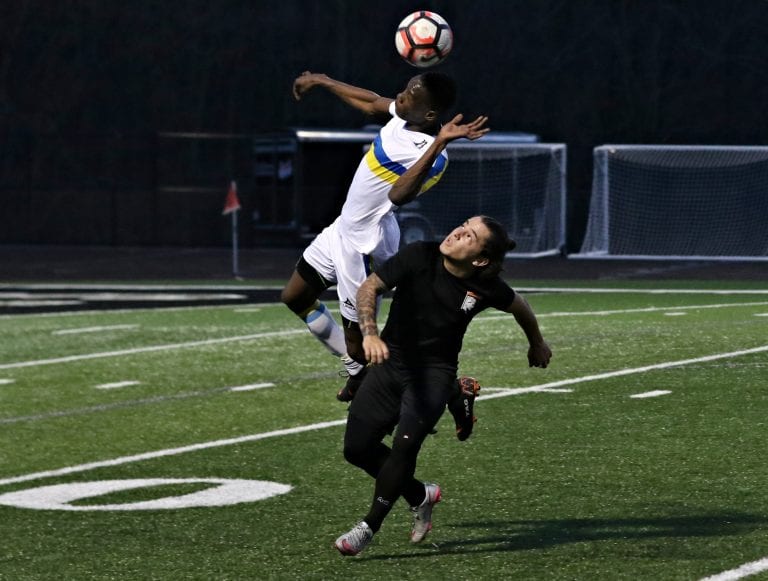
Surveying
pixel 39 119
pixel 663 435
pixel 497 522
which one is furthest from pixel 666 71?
pixel 497 522

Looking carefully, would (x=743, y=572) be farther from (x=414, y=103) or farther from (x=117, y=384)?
(x=117, y=384)

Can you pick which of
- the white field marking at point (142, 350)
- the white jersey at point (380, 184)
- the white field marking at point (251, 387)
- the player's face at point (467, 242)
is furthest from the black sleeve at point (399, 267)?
the white field marking at point (142, 350)

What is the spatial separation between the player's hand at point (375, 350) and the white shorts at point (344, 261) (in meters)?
2.50

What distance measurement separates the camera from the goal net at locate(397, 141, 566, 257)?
32.8 m

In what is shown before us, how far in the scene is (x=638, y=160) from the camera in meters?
33.5

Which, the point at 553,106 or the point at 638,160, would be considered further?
the point at 553,106

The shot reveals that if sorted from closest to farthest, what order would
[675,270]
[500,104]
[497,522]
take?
[497,522] → [675,270] → [500,104]

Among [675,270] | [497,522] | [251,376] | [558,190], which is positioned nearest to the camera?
[497,522]

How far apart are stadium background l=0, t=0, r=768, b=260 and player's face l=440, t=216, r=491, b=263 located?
33.5 meters

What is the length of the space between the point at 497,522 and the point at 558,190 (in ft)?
81.6

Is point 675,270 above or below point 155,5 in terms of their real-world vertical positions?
below

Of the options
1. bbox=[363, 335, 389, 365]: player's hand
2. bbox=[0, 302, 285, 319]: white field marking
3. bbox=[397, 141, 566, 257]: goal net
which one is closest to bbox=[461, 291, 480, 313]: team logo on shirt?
bbox=[363, 335, 389, 365]: player's hand

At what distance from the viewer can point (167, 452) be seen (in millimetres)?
10977

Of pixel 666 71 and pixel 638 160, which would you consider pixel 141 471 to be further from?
pixel 666 71
